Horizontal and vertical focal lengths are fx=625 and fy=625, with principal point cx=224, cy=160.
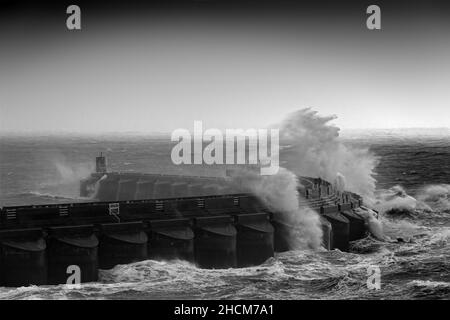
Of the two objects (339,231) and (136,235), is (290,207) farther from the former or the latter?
(136,235)

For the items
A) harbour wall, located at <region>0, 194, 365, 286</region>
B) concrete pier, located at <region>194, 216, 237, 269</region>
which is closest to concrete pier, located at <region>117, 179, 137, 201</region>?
harbour wall, located at <region>0, 194, 365, 286</region>

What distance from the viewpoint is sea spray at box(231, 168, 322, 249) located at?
130 feet

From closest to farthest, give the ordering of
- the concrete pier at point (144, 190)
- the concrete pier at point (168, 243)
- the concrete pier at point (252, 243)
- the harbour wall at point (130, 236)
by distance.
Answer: the harbour wall at point (130, 236), the concrete pier at point (168, 243), the concrete pier at point (252, 243), the concrete pier at point (144, 190)

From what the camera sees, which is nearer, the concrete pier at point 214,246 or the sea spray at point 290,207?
the concrete pier at point 214,246

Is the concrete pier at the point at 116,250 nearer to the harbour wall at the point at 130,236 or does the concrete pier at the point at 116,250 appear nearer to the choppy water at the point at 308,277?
the harbour wall at the point at 130,236

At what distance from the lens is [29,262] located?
30672mm

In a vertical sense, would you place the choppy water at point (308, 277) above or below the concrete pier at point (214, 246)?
below

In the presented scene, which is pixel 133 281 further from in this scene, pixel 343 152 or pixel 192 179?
pixel 343 152

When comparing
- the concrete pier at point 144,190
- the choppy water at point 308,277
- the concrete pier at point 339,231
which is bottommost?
the choppy water at point 308,277

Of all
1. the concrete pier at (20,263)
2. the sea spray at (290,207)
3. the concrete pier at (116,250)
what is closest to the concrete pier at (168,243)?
the concrete pier at (116,250)

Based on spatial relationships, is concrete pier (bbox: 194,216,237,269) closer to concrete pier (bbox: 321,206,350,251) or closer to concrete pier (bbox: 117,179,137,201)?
concrete pier (bbox: 321,206,350,251)

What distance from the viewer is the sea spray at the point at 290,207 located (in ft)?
130
